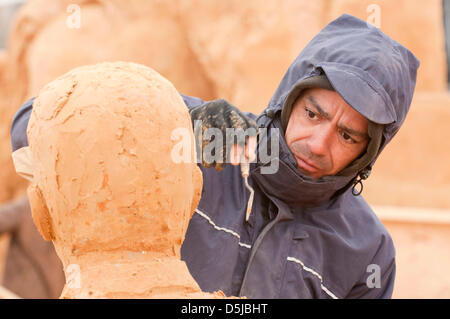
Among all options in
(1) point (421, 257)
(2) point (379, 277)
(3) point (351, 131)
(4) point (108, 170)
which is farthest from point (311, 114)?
(1) point (421, 257)

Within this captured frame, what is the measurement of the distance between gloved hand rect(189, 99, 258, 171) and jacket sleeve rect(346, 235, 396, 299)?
3.57ft

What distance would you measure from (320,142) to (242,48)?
166 inches

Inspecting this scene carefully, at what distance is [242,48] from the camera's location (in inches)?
246

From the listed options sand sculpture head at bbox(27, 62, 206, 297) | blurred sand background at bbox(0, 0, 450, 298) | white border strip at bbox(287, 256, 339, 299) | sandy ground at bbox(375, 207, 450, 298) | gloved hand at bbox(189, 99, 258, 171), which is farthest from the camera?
blurred sand background at bbox(0, 0, 450, 298)

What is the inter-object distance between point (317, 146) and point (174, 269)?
41.8 inches

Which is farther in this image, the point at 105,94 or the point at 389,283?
the point at 389,283

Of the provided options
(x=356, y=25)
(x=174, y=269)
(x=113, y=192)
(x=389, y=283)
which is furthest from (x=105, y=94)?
(x=389, y=283)

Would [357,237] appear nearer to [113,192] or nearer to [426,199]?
[113,192]

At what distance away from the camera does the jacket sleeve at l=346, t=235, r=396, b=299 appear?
2365mm

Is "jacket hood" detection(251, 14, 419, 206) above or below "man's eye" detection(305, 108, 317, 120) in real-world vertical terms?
above

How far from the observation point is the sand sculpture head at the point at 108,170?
1263 mm

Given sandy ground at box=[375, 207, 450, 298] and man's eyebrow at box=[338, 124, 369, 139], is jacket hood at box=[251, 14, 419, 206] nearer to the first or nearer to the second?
man's eyebrow at box=[338, 124, 369, 139]

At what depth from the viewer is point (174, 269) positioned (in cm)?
131

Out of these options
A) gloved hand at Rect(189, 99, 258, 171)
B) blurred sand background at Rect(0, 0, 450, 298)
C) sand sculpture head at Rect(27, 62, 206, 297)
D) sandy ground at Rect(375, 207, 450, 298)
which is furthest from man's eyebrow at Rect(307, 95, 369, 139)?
blurred sand background at Rect(0, 0, 450, 298)
